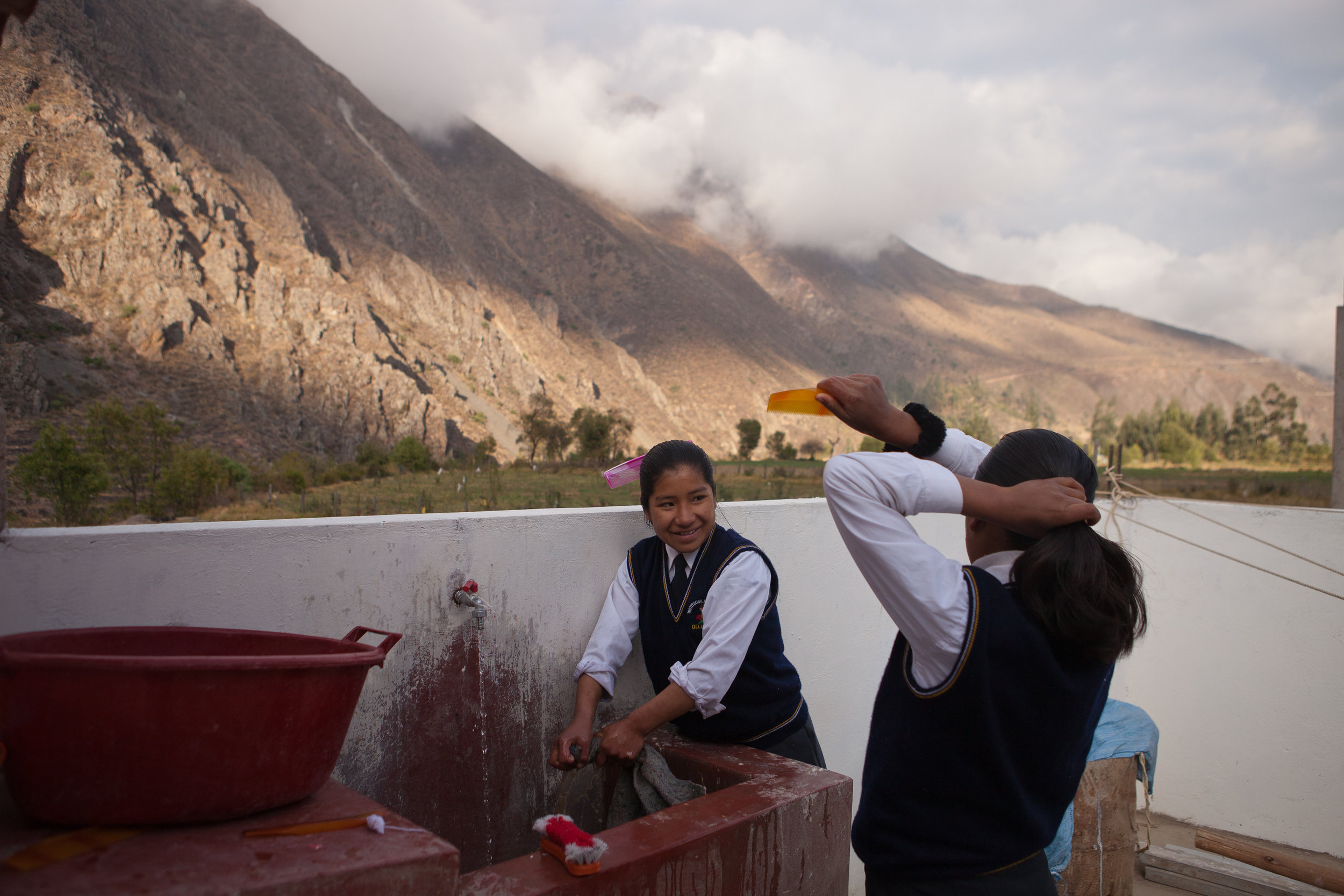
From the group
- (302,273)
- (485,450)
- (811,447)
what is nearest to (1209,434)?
(811,447)

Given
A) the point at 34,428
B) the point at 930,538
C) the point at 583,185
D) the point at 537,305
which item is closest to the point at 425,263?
the point at 537,305

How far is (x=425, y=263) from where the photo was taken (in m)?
46.9

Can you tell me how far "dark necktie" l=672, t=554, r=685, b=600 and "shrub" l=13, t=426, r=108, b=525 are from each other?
1248 centimetres

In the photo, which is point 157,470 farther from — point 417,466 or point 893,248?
point 893,248

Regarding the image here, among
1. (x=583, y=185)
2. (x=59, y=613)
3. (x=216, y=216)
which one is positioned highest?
(x=583, y=185)

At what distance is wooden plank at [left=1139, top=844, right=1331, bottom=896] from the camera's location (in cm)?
335

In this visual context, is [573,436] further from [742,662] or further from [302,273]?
[742,662]

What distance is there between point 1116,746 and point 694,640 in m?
1.99

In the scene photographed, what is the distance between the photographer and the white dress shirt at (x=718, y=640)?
190cm

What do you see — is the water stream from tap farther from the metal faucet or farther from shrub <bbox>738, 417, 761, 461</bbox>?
shrub <bbox>738, 417, 761, 461</bbox>

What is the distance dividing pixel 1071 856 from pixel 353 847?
9.31ft

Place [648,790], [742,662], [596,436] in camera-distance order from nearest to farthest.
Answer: [648,790] → [742,662] → [596,436]

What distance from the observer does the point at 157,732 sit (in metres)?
1.03

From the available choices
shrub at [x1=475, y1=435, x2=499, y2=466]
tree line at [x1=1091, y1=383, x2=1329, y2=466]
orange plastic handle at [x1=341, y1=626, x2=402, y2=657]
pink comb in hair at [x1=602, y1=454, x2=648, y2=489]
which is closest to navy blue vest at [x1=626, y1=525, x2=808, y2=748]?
pink comb in hair at [x1=602, y1=454, x2=648, y2=489]
